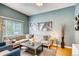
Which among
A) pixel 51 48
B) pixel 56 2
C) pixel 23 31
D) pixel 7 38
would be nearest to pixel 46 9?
pixel 56 2

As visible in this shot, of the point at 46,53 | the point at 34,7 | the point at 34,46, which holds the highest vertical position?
the point at 34,7

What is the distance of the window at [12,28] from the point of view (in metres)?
1.29

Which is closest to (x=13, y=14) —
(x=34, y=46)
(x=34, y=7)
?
(x=34, y=7)

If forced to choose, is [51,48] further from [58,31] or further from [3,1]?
[3,1]

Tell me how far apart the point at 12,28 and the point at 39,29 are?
1.34 ft

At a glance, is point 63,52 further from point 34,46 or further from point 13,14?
point 13,14

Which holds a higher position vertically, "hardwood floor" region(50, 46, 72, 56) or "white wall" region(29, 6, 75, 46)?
"white wall" region(29, 6, 75, 46)

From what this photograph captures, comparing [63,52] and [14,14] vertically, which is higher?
[14,14]

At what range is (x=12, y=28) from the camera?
1340mm

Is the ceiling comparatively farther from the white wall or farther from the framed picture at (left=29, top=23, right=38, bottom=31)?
the framed picture at (left=29, top=23, right=38, bottom=31)

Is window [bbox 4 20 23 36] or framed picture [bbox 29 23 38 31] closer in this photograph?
window [bbox 4 20 23 36]

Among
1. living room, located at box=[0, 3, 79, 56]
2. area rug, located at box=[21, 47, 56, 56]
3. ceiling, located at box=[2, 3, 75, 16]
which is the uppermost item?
ceiling, located at box=[2, 3, 75, 16]

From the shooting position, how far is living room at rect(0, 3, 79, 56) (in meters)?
1.28

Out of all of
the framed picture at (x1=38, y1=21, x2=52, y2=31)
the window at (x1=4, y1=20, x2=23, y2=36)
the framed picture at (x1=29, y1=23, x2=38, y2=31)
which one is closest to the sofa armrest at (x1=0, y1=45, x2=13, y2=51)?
the window at (x1=4, y1=20, x2=23, y2=36)
